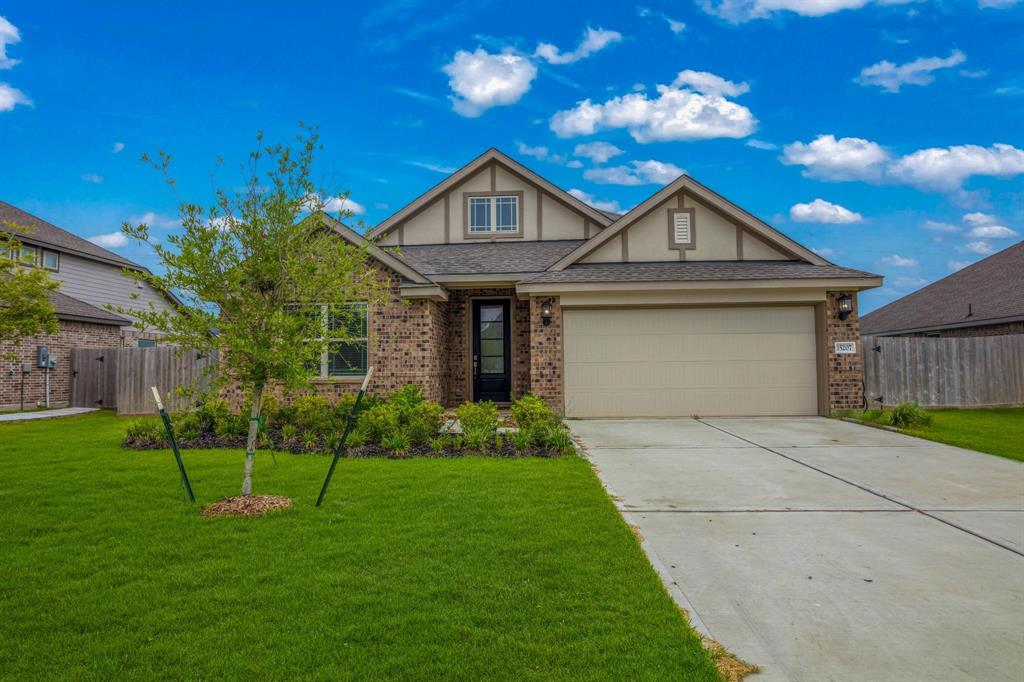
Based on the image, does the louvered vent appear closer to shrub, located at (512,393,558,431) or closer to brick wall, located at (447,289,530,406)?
brick wall, located at (447,289,530,406)

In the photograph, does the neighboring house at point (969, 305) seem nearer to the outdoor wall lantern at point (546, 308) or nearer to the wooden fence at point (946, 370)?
the wooden fence at point (946, 370)

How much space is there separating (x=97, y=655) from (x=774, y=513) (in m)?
5.11

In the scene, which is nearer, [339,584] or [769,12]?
[339,584]

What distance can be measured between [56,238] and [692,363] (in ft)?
70.4

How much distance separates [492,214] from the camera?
51.1 ft

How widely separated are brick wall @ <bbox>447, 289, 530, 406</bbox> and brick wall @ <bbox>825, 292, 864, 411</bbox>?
6502mm

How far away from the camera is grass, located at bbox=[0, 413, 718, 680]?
2.72 meters

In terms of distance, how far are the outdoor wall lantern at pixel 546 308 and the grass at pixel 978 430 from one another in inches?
253

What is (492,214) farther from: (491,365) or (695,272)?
(695,272)

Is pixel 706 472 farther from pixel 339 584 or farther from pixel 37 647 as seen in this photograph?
pixel 37 647

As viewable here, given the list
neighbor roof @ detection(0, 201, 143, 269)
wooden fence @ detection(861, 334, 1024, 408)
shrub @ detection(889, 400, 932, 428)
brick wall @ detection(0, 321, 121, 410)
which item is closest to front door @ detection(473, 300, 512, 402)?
shrub @ detection(889, 400, 932, 428)

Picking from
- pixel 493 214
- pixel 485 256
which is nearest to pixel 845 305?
pixel 485 256

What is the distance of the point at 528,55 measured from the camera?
1872 cm

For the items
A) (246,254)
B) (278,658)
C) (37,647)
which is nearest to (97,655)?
(37,647)
